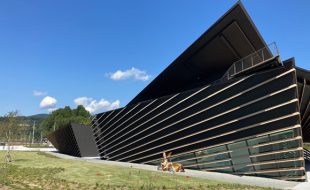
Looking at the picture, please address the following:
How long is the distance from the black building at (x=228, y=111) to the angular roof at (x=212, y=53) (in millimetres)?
74

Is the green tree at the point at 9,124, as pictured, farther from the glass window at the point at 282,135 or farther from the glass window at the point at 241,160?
the glass window at the point at 282,135

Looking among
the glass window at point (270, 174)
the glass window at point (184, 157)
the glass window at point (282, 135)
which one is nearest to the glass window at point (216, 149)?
the glass window at point (184, 157)

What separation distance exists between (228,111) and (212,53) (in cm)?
744

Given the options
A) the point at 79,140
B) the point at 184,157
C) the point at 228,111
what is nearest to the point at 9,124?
the point at 79,140

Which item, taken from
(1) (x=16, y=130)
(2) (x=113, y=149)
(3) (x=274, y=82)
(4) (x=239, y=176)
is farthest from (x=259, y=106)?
(1) (x=16, y=130)

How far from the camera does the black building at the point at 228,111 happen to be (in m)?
17.3

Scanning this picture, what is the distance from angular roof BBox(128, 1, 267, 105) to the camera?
874 inches

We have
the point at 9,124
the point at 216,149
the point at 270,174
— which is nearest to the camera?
the point at 270,174

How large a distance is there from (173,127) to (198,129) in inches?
107

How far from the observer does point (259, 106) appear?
18.1 meters

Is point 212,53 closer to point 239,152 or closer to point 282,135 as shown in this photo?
point 239,152

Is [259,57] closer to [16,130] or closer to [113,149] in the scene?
[113,149]

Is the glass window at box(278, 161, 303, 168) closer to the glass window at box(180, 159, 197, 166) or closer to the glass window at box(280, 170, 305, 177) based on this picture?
the glass window at box(280, 170, 305, 177)

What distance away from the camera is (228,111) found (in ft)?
64.3
